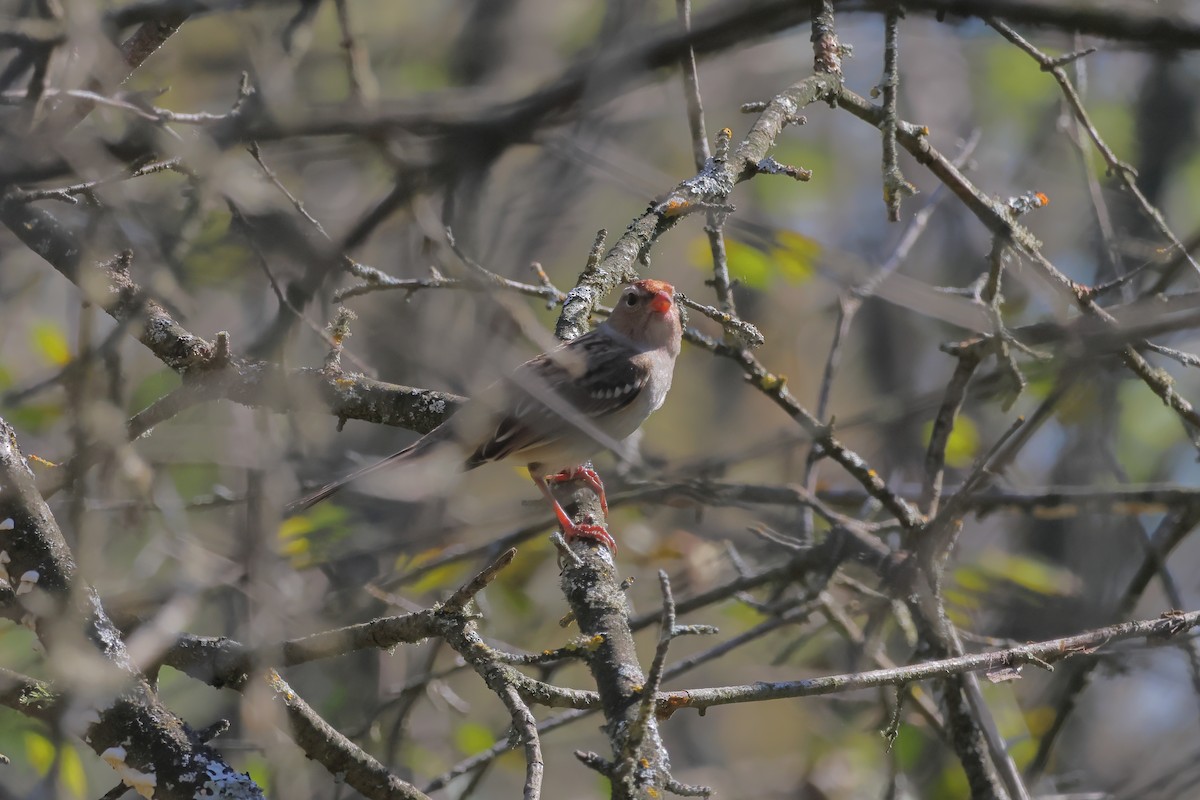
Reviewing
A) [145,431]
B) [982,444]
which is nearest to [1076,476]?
[982,444]

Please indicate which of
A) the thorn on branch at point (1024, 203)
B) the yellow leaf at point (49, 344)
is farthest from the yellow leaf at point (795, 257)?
the yellow leaf at point (49, 344)

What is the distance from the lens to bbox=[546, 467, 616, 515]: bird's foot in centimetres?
454

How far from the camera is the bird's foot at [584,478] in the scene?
4.54m

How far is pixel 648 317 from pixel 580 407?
73 cm

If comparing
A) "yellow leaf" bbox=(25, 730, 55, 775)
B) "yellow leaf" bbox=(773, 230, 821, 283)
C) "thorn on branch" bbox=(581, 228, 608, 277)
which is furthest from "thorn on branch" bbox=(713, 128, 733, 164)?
"yellow leaf" bbox=(25, 730, 55, 775)

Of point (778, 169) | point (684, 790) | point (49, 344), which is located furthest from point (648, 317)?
point (684, 790)

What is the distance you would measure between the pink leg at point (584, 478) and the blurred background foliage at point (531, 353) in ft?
0.41

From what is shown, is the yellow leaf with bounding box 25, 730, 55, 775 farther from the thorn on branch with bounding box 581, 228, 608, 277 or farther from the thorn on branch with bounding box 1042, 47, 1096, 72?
the thorn on branch with bounding box 1042, 47, 1096, 72

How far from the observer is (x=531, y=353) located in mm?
4133

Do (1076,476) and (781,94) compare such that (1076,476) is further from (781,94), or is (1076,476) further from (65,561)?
(65,561)

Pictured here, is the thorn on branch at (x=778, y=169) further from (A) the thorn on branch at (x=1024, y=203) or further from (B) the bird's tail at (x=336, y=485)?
(B) the bird's tail at (x=336, y=485)

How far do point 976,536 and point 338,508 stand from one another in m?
4.32

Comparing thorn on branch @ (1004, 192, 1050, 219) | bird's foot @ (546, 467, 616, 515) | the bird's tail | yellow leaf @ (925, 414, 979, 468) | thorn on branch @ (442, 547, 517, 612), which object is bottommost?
thorn on branch @ (442, 547, 517, 612)

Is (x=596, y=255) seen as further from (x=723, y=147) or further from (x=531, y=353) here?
(x=723, y=147)
